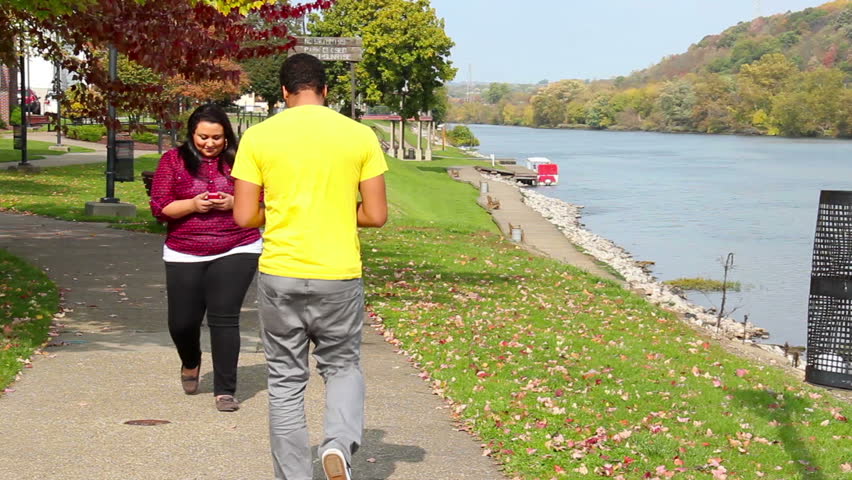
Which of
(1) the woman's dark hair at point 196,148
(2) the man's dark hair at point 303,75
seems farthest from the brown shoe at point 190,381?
(2) the man's dark hair at point 303,75

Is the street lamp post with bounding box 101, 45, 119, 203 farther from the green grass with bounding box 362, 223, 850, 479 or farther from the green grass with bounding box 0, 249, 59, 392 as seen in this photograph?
the green grass with bounding box 362, 223, 850, 479

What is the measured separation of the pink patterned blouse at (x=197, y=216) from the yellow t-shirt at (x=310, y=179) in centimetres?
203

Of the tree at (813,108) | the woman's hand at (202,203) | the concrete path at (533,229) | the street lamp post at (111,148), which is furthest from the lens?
the tree at (813,108)

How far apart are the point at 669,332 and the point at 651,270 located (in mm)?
19848

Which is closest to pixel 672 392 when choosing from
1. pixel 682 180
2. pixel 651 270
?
pixel 651 270

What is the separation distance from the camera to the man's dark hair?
514 centimetres

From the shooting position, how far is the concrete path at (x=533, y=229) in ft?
85.7

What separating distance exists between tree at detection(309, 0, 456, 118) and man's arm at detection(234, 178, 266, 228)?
6358 centimetres

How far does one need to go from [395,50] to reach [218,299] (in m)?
62.6

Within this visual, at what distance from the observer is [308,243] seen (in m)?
5.04

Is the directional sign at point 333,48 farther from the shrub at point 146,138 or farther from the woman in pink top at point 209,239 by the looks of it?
the shrub at point 146,138

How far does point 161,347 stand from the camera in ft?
30.7

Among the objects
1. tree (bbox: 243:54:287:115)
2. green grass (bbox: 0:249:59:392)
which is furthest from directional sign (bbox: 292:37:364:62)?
tree (bbox: 243:54:287:115)

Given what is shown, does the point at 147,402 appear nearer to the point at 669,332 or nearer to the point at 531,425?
the point at 531,425
